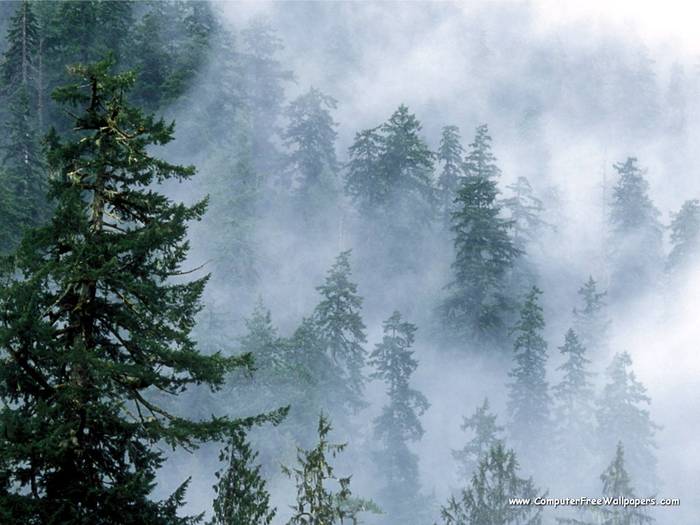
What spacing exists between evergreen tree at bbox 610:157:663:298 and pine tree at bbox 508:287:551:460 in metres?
27.6

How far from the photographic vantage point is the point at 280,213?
205 ft

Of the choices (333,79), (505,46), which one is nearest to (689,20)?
(505,46)

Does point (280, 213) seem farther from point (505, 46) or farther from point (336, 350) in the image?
point (505, 46)

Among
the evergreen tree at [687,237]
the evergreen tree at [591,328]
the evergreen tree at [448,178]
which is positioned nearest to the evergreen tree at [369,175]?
the evergreen tree at [448,178]

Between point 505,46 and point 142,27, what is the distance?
79903mm

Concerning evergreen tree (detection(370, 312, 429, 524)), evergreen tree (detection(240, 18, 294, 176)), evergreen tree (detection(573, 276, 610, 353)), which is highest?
evergreen tree (detection(240, 18, 294, 176))

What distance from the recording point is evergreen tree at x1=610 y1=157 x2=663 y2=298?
69.6 m

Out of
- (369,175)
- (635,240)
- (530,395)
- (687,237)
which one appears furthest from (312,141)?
(687,237)

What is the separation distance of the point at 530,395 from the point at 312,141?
2741 centimetres

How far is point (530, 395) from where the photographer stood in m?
45.3

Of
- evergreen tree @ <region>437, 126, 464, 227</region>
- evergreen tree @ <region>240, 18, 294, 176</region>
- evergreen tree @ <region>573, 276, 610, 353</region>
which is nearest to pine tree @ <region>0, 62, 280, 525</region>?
evergreen tree @ <region>573, 276, 610, 353</region>

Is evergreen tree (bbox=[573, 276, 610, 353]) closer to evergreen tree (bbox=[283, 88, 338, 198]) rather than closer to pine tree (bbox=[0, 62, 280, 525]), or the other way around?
evergreen tree (bbox=[283, 88, 338, 198])

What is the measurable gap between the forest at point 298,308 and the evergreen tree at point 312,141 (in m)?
0.24

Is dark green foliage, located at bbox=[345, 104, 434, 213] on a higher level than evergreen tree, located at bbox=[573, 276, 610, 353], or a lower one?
higher
